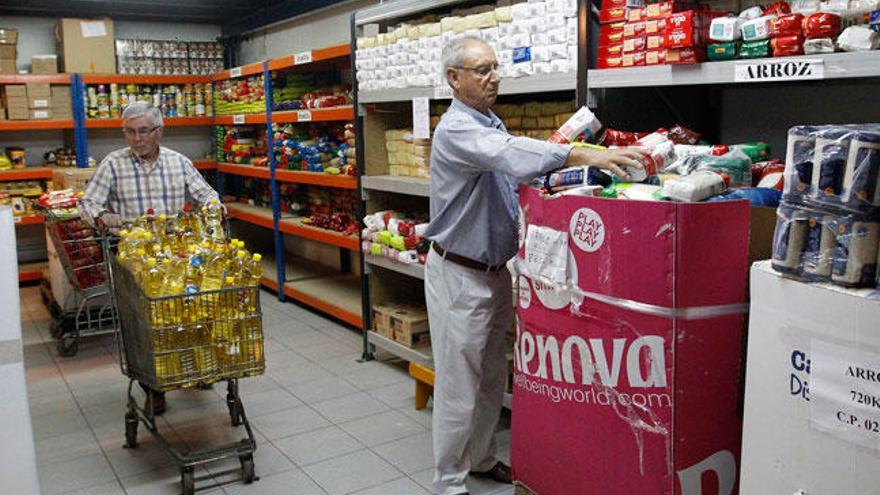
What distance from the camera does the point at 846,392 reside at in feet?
5.46

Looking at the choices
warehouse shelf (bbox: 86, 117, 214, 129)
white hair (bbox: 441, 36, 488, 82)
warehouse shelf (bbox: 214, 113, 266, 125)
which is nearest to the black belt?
white hair (bbox: 441, 36, 488, 82)

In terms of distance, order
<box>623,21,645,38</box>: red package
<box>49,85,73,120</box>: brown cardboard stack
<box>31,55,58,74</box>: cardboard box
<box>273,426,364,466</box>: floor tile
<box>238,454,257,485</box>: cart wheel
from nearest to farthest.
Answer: <box>623,21,645,38</box>: red package, <box>238,454,257,485</box>: cart wheel, <box>273,426,364,466</box>: floor tile, <box>49,85,73,120</box>: brown cardboard stack, <box>31,55,58,74</box>: cardboard box

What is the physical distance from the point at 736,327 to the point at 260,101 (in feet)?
21.0

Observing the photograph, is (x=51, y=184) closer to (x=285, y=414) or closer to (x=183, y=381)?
(x=285, y=414)

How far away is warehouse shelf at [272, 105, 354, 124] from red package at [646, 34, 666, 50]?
308cm

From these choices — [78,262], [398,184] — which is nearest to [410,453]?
[398,184]

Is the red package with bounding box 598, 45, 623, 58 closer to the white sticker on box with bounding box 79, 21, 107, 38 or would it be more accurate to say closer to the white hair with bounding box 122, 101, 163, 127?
the white hair with bounding box 122, 101, 163, 127

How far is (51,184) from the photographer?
8516 mm

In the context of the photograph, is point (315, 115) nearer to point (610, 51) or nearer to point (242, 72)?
point (242, 72)

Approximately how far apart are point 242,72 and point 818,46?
6475 mm

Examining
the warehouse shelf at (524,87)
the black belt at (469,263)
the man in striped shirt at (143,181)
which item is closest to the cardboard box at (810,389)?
the black belt at (469,263)

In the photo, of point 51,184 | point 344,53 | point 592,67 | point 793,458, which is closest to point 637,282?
point 793,458

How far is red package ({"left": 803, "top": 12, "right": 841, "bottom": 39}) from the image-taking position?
237 centimetres

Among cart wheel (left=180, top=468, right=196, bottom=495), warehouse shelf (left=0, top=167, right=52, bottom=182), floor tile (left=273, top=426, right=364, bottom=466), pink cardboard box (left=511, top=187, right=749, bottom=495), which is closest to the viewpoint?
pink cardboard box (left=511, top=187, right=749, bottom=495)
